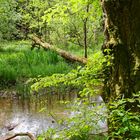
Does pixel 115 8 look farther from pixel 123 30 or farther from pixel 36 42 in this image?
pixel 36 42

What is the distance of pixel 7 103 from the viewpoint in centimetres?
1152

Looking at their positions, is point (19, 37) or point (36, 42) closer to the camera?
point (36, 42)

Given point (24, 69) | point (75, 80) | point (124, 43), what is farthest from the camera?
point (24, 69)

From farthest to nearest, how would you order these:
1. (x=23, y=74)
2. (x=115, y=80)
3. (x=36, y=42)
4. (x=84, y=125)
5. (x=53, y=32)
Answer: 1. (x=53, y=32)
2. (x=36, y=42)
3. (x=23, y=74)
4. (x=115, y=80)
5. (x=84, y=125)

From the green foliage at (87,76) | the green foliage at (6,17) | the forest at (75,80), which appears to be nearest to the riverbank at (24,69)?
the forest at (75,80)

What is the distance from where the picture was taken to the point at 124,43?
4836mm

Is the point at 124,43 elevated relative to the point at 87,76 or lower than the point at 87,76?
elevated

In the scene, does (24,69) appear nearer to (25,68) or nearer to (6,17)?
(25,68)

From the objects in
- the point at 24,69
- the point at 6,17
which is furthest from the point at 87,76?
the point at 6,17

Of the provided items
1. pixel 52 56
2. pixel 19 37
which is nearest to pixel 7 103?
pixel 52 56

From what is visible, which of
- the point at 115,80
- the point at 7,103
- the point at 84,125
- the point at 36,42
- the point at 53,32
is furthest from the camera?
the point at 53,32

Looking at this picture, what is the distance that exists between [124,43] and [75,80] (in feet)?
2.51

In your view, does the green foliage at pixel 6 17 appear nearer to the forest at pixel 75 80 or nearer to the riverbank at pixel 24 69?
the forest at pixel 75 80

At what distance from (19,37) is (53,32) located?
5.54m
